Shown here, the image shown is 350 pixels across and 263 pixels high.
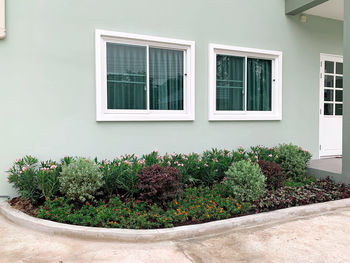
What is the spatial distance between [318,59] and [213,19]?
9.82 ft

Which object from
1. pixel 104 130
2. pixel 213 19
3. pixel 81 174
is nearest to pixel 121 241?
pixel 81 174

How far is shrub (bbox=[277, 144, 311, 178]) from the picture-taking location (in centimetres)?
568

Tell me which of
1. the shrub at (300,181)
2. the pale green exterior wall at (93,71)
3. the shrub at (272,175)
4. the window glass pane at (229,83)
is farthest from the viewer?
the window glass pane at (229,83)

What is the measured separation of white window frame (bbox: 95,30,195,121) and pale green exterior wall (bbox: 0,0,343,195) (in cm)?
11

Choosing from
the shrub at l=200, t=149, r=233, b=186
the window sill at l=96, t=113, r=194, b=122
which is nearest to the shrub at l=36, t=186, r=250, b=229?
the shrub at l=200, t=149, r=233, b=186

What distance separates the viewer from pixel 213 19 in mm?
5758

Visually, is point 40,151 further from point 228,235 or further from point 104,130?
point 228,235

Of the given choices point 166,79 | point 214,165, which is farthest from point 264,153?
point 166,79

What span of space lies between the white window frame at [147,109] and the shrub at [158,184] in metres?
1.36

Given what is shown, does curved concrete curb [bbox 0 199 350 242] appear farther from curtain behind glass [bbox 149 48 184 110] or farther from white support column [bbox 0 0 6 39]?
curtain behind glass [bbox 149 48 184 110]

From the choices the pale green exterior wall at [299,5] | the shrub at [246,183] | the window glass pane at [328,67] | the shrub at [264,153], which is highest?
the pale green exterior wall at [299,5]

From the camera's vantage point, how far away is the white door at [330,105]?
7.09 m

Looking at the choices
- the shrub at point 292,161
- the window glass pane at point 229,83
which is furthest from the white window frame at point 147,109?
the shrub at point 292,161

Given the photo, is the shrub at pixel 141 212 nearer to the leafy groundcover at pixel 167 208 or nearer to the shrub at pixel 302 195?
the leafy groundcover at pixel 167 208
